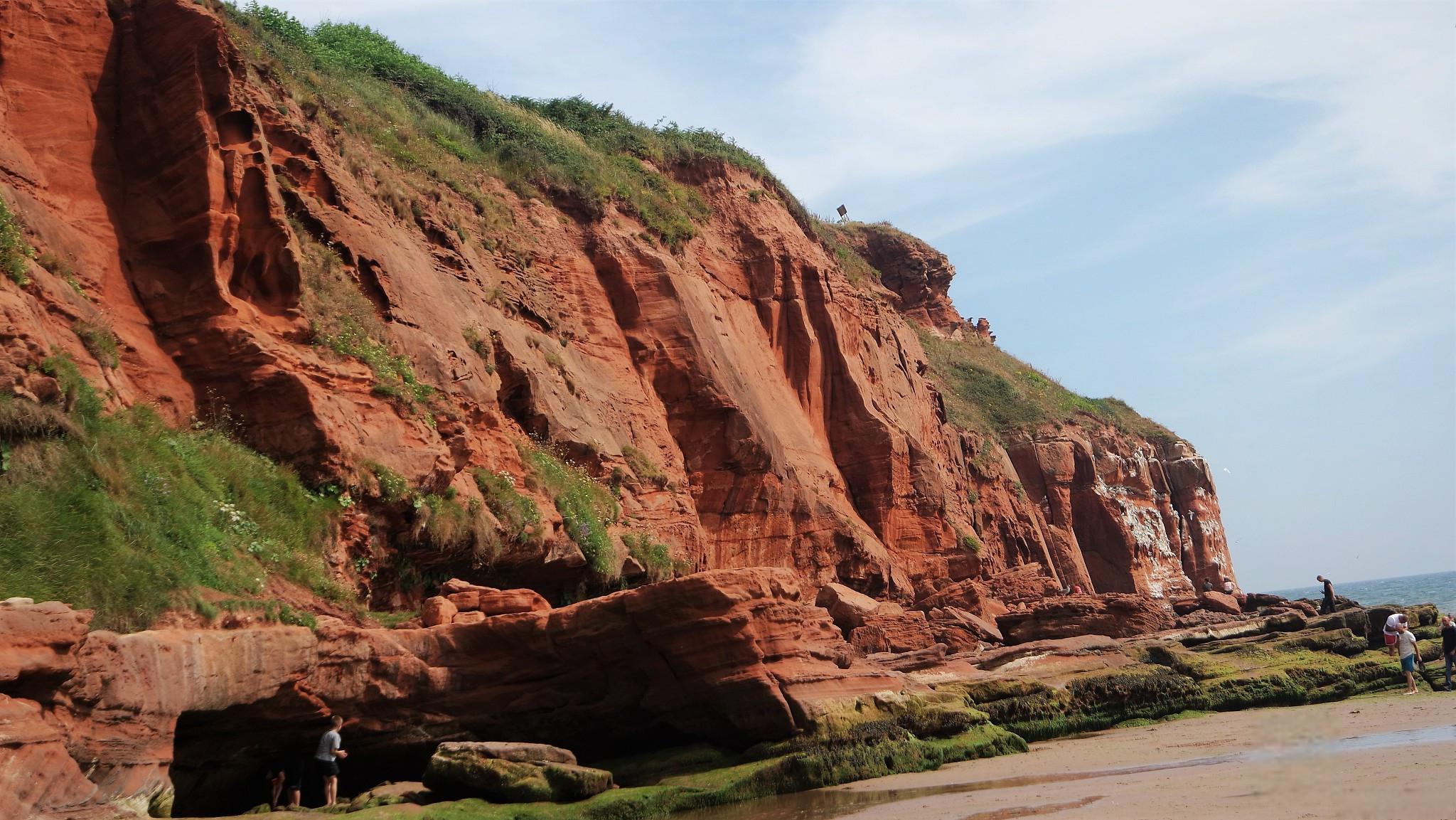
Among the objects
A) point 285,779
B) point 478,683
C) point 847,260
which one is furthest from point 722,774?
point 847,260

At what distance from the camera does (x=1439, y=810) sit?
765 centimetres

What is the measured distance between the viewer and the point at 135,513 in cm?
1122

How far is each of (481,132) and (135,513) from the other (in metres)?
20.8

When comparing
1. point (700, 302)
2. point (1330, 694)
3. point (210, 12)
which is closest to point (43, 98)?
point (210, 12)

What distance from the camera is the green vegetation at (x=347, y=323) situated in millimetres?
16203

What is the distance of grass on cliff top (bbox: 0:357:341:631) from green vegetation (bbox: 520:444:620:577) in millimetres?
4780

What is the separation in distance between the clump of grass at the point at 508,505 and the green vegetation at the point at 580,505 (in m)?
1.01

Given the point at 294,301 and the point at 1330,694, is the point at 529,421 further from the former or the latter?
the point at 1330,694

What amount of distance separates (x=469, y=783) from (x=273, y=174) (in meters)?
9.84

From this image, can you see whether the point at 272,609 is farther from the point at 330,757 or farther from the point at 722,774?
the point at 722,774

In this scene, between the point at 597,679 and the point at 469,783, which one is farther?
the point at 597,679

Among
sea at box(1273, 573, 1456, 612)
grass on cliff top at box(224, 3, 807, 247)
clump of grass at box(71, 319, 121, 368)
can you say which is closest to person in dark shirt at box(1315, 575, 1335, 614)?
sea at box(1273, 573, 1456, 612)

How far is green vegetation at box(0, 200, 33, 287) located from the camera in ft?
40.4

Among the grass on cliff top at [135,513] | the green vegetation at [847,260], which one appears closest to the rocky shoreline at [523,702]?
the grass on cliff top at [135,513]
